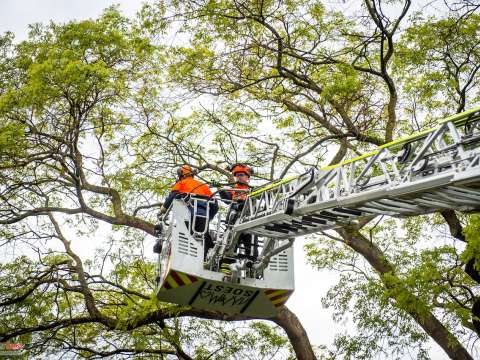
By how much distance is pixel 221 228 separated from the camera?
826cm

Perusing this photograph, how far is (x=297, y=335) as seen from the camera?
1170 centimetres

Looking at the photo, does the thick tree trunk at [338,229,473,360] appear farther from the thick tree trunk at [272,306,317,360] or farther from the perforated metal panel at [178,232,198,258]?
the perforated metal panel at [178,232,198,258]

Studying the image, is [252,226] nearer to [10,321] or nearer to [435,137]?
[435,137]

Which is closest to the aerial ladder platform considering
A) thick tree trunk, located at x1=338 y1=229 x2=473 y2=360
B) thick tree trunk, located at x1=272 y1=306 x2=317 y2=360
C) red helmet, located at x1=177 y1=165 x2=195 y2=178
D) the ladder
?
the ladder

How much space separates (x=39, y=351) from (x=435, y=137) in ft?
30.9

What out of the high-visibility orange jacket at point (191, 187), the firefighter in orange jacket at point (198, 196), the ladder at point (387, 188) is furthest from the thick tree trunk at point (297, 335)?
the ladder at point (387, 188)

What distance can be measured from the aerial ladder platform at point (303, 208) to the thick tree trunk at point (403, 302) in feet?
5.80

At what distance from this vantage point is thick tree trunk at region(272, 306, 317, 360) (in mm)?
11594

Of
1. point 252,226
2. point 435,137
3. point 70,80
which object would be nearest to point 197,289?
point 252,226

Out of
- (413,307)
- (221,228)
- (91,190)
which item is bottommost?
(413,307)

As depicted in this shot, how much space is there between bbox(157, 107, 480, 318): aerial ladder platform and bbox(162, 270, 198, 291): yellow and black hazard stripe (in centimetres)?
1

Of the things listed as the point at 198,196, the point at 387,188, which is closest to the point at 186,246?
the point at 198,196

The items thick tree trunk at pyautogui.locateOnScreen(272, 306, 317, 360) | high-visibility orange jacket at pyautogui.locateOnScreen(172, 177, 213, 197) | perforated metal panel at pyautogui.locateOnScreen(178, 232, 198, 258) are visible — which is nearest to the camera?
perforated metal panel at pyautogui.locateOnScreen(178, 232, 198, 258)

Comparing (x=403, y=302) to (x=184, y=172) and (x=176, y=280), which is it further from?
(x=184, y=172)
